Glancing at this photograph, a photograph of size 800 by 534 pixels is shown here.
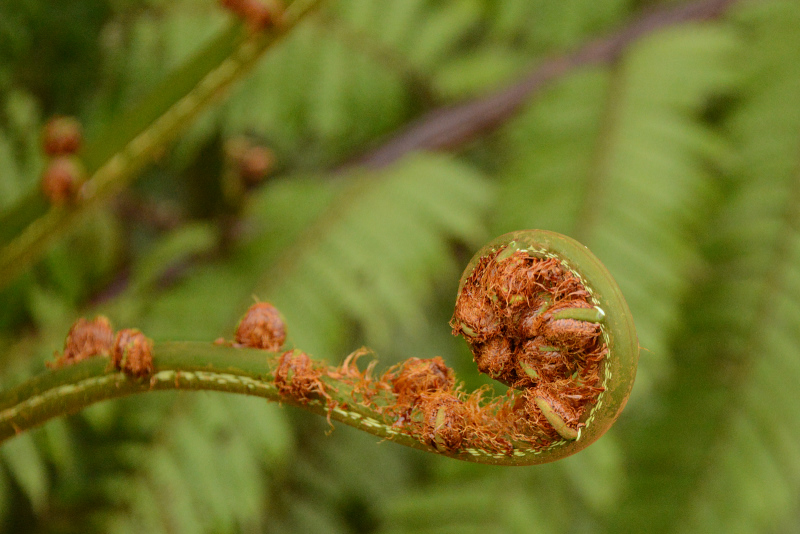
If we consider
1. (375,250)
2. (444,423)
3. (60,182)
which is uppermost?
(375,250)

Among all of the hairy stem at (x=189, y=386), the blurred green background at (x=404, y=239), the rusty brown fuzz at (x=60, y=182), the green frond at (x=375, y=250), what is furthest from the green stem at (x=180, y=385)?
the green frond at (x=375, y=250)

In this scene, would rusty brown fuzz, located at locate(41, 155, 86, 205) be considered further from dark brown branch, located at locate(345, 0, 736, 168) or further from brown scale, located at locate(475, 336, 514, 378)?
dark brown branch, located at locate(345, 0, 736, 168)

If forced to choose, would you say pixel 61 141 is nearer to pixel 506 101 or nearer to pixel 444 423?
pixel 444 423

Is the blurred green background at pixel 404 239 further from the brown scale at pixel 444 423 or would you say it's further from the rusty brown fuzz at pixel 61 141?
the brown scale at pixel 444 423

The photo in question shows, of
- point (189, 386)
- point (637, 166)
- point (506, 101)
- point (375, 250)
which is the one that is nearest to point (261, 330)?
point (189, 386)

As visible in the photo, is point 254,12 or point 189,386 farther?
point 254,12

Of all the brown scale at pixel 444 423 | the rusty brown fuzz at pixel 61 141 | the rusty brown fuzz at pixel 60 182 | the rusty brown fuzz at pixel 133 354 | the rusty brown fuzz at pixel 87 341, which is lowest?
the brown scale at pixel 444 423

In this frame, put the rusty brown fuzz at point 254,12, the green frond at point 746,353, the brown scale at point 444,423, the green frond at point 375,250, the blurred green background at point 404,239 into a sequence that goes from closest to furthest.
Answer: the brown scale at point 444,423
the rusty brown fuzz at point 254,12
the blurred green background at point 404,239
the green frond at point 375,250
the green frond at point 746,353
